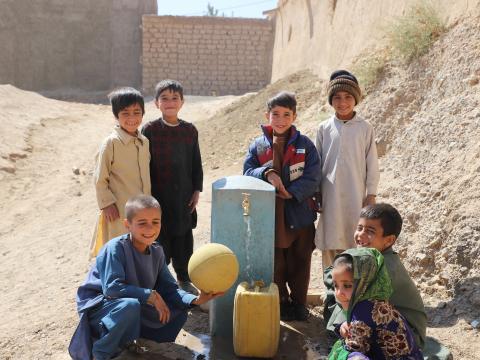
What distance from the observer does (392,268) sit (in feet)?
10.7

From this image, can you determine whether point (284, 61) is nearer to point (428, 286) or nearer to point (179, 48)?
point (179, 48)

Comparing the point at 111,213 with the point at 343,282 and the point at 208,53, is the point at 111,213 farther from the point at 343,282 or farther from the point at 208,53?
the point at 208,53

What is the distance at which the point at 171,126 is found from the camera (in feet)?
14.0

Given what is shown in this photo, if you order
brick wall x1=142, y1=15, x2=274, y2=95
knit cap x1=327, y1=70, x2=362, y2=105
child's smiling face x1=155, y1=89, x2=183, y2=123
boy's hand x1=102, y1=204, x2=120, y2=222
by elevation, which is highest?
brick wall x1=142, y1=15, x2=274, y2=95

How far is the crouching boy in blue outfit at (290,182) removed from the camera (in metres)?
3.85

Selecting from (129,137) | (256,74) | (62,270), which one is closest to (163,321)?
(129,137)

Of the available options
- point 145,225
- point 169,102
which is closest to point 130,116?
point 169,102

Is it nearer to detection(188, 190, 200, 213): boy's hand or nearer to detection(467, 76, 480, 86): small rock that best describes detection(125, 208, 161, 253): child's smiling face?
detection(188, 190, 200, 213): boy's hand

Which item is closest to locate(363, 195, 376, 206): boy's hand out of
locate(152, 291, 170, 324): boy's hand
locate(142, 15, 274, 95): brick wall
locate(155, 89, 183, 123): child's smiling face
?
locate(155, 89, 183, 123): child's smiling face

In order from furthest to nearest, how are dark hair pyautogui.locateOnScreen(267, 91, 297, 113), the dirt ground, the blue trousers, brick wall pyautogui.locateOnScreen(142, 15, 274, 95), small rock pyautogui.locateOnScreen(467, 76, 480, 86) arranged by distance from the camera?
1. brick wall pyautogui.locateOnScreen(142, 15, 274, 95)
2. small rock pyautogui.locateOnScreen(467, 76, 480, 86)
3. the dirt ground
4. dark hair pyautogui.locateOnScreen(267, 91, 297, 113)
5. the blue trousers

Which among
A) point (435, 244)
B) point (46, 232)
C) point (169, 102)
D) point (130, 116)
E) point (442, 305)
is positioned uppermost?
point (169, 102)

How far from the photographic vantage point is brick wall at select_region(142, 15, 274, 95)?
64.9 feet

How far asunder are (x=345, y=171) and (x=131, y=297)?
1753mm

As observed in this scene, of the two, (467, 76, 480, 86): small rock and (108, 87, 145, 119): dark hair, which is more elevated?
(467, 76, 480, 86): small rock
